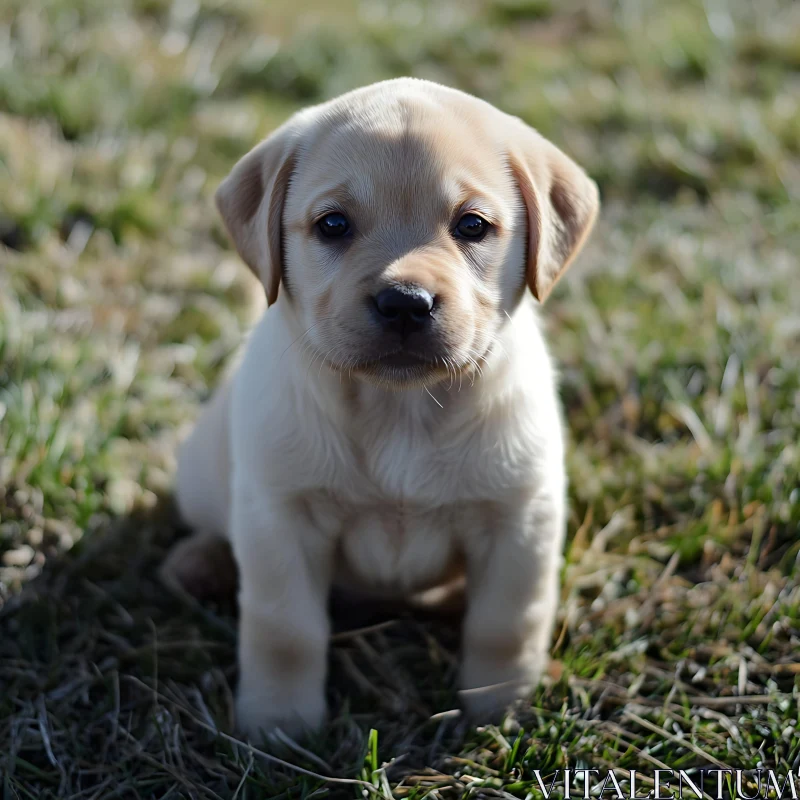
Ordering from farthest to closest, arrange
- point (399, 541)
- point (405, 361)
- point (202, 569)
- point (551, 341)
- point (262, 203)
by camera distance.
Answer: point (551, 341) < point (202, 569) < point (399, 541) < point (262, 203) < point (405, 361)

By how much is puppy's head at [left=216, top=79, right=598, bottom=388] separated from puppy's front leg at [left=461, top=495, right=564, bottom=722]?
0.57 metres

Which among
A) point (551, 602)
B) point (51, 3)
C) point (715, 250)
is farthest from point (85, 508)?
point (51, 3)

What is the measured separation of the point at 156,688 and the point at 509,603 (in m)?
1.17

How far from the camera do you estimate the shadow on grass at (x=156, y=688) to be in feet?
9.55

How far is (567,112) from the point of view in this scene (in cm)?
646

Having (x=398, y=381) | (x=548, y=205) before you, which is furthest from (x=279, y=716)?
(x=548, y=205)

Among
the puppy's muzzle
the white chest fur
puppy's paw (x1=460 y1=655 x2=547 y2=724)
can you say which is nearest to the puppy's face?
the puppy's muzzle

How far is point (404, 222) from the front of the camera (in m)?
2.64

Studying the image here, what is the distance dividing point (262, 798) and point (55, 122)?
14.5 ft

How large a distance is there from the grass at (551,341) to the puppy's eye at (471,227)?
1409 mm

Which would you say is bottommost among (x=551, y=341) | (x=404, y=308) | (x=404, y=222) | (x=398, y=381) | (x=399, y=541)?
(x=551, y=341)

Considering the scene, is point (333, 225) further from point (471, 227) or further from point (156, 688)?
point (156, 688)

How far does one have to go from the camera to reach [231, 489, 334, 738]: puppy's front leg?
2914mm

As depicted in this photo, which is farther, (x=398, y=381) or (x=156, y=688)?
(x=156, y=688)
